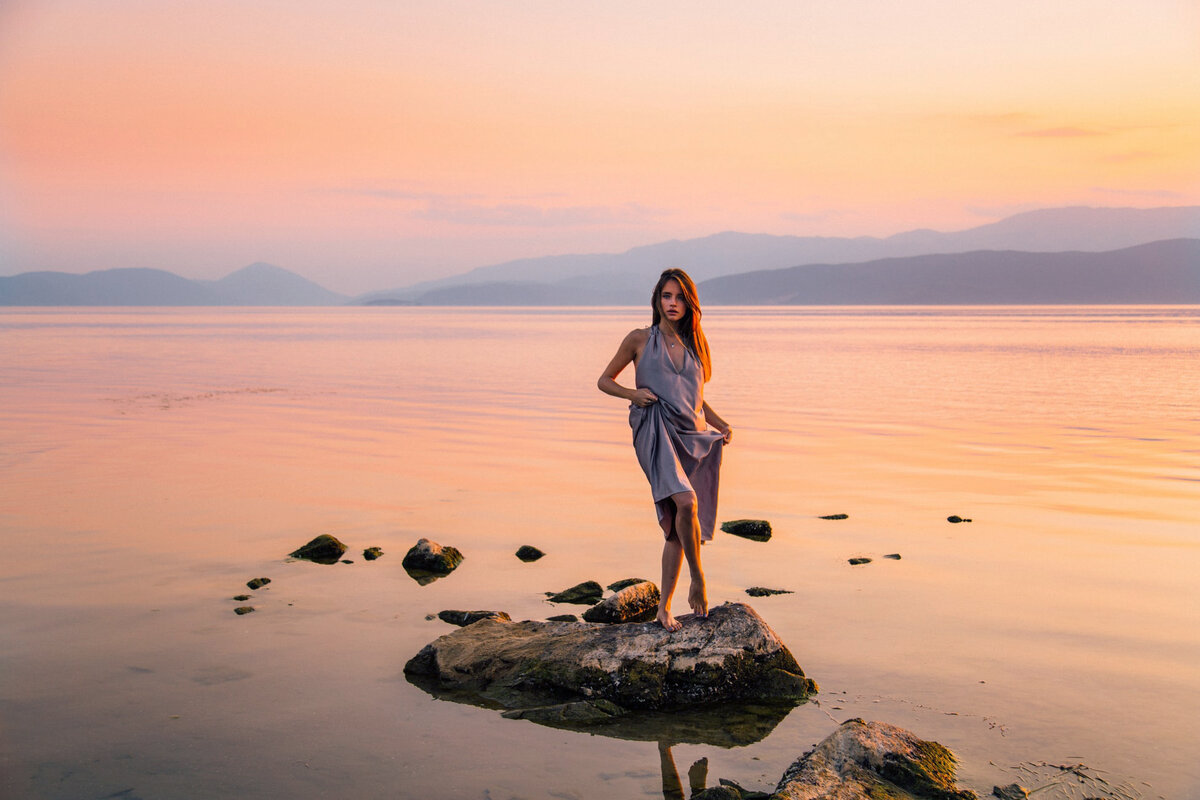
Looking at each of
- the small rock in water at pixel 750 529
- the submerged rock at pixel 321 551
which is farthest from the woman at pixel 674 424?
the submerged rock at pixel 321 551

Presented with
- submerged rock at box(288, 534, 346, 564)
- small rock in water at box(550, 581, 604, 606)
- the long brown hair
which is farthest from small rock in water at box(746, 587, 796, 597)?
submerged rock at box(288, 534, 346, 564)

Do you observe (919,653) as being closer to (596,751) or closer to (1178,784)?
(1178,784)

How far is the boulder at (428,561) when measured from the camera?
1005 cm

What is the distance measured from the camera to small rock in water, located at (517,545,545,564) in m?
10.6

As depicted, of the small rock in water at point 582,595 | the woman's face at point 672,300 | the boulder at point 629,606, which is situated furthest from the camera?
the small rock in water at point 582,595

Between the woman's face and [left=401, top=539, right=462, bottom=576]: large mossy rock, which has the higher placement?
the woman's face

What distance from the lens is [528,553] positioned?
10.6 meters

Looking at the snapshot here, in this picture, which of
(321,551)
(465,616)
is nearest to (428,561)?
(321,551)

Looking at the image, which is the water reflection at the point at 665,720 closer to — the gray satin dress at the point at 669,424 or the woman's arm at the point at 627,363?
the gray satin dress at the point at 669,424

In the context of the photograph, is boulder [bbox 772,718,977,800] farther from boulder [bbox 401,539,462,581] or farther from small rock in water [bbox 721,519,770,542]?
small rock in water [bbox 721,519,770,542]

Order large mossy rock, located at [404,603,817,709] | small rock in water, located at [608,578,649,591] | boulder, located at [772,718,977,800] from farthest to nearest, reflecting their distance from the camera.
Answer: small rock in water, located at [608,578,649,591] → large mossy rock, located at [404,603,817,709] → boulder, located at [772,718,977,800]

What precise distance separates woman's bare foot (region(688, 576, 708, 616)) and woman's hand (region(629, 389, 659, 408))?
127 cm

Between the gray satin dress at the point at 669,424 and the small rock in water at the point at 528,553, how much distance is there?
347cm

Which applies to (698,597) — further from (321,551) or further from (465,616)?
(321,551)
